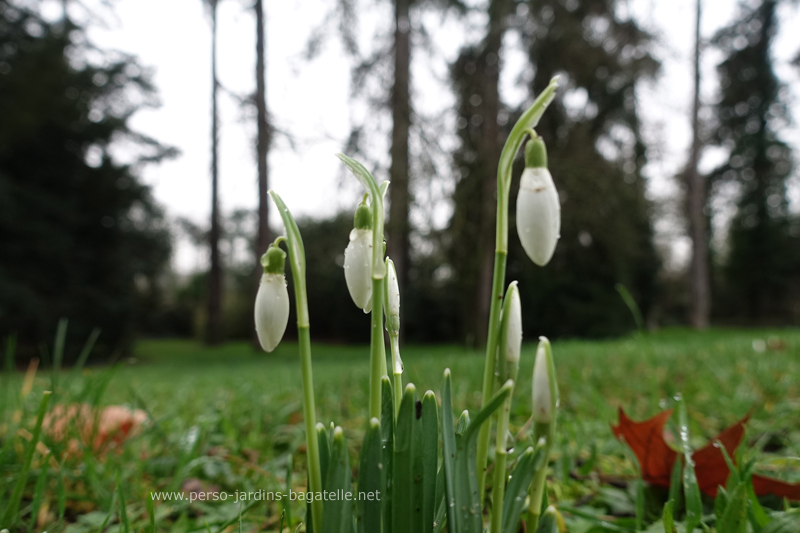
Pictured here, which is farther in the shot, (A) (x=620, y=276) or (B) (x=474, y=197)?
(A) (x=620, y=276)

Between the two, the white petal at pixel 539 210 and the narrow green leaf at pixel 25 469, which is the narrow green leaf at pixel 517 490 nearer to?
the white petal at pixel 539 210

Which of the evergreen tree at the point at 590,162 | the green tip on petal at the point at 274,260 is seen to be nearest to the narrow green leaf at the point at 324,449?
the green tip on petal at the point at 274,260

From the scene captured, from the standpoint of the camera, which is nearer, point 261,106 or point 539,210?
point 539,210

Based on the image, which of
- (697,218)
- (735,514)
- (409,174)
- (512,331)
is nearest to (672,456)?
(735,514)

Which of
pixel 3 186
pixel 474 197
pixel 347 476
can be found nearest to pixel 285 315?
pixel 347 476

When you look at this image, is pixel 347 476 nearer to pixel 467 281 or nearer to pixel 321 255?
pixel 467 281

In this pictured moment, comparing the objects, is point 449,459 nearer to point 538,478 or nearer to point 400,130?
point 538,478
